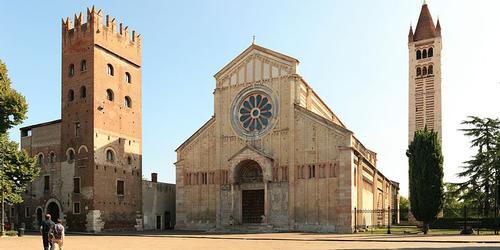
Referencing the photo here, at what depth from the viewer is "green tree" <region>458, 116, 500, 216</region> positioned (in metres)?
41.5

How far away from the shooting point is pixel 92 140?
41.1m

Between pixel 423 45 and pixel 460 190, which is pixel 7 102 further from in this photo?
pixel 423 45

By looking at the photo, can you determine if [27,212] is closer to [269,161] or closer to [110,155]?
[110,155]

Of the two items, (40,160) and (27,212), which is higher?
(40,160)

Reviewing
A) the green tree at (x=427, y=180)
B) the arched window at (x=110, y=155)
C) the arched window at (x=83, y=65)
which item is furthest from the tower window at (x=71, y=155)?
the green tree at (x=427, y=180)

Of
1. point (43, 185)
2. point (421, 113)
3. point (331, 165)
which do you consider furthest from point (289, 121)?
point (421, 113)

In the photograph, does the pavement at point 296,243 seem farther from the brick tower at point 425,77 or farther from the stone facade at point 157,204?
the brick tower at point 425,77

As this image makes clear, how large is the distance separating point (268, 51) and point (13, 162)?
68.8 feet

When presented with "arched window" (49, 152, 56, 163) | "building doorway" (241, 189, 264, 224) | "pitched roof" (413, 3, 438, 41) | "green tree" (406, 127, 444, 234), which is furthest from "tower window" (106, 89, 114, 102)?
"pitched roof" (413, 3, 438, 41)

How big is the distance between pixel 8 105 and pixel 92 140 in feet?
29.6

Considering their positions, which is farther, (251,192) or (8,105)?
(251,192)

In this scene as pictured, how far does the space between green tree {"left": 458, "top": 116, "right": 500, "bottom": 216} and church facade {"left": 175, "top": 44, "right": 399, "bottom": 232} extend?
27.8ft

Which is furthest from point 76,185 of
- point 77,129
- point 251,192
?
point 251,192

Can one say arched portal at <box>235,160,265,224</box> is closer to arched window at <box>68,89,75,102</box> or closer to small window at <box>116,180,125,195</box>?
small window at <box>116,180,125,195</box>
